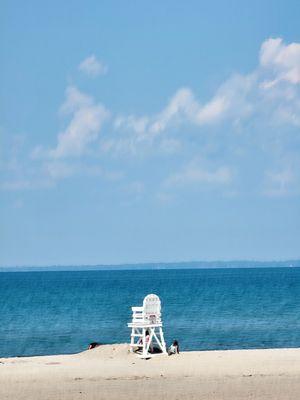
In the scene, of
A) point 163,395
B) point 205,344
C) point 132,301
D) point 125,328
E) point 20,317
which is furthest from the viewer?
point 132,301

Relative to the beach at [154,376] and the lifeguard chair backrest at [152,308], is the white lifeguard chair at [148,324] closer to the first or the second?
the lifeguard chair backrest at [152,308]

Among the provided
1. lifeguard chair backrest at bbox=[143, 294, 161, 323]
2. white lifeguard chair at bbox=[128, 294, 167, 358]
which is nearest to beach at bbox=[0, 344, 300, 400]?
white lifeguard chair at bbox=[128, 294, 167, 358]

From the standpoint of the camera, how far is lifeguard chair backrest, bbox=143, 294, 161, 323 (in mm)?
37406

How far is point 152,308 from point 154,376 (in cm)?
652

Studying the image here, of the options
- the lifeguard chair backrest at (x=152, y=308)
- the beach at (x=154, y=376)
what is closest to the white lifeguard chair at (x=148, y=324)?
the lifeguard chair backrest at (x=152, y=308)

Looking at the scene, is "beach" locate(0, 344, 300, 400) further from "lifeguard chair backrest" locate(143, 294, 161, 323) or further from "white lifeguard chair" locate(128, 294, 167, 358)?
"lifeguard chair backrest" locate(143, 294, 161, 323)

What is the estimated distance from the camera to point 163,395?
28.6 m

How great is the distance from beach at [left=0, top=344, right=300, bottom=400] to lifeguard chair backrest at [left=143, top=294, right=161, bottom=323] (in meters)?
1.67

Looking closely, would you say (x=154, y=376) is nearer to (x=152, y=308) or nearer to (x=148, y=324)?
(x=148, y=324)

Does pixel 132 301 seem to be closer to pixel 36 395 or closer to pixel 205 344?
pixel 205 344

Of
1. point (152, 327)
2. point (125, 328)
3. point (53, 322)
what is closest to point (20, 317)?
point (53, 322)

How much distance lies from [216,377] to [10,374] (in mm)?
6691

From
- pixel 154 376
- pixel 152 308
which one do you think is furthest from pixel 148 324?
pixel 154 376

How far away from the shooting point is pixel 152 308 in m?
37.7
